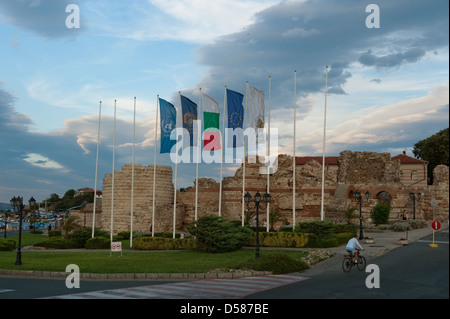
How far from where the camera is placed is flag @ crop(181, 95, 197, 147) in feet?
120

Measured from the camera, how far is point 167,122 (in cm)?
3719

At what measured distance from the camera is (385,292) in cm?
1430

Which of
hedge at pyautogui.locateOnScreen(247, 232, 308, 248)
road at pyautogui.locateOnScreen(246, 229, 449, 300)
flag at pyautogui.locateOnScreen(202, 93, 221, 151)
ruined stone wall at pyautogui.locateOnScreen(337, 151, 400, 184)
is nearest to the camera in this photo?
road at pyautogui.locateOnScreen(246, 229, 449, 300)

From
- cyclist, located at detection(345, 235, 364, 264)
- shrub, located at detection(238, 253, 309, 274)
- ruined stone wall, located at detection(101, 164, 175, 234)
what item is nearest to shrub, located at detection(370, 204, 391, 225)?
ruined stone wall, located at detection(101, 164, 175, 234)

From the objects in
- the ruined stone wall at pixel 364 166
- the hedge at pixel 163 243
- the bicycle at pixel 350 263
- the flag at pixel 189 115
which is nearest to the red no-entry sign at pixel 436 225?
the bicycle at pixel 350 263

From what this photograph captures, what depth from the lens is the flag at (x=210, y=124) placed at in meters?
36.1

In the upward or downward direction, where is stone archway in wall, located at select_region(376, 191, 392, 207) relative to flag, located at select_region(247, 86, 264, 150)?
downward

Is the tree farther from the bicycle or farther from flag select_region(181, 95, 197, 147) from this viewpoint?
the bicycle

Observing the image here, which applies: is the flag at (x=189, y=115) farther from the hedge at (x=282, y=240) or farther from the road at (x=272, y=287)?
the road at (x=272, y=287)

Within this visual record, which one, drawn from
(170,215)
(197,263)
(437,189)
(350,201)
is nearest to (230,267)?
(197,263)

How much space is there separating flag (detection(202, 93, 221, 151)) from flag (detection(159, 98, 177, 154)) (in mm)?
2475

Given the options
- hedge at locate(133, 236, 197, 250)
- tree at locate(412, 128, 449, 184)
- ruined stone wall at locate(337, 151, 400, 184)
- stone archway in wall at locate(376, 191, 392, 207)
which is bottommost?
hedge at locate(133, 236, 197, 250)

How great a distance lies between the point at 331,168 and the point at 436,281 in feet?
231

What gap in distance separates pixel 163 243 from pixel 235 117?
11.3 meters
